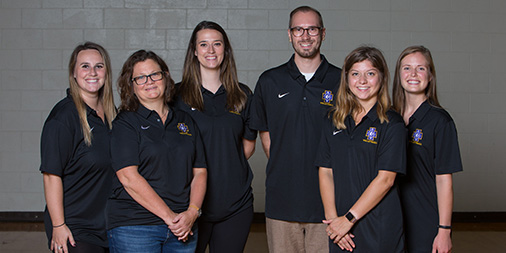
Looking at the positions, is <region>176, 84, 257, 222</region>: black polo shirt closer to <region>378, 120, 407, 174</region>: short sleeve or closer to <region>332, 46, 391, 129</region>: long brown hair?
<region>332, 46, 391, 129</region>: long brown hair

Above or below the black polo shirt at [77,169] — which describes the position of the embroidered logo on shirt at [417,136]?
above

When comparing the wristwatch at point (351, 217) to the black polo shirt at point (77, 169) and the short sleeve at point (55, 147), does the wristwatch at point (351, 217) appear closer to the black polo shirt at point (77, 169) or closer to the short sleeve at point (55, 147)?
the black polo shirt at point (77, 169)

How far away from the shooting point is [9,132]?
514cm

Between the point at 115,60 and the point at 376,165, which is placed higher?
the point at 115,60

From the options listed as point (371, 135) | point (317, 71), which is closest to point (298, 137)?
point (317, 71)

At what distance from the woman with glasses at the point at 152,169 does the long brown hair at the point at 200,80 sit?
0.24 metres

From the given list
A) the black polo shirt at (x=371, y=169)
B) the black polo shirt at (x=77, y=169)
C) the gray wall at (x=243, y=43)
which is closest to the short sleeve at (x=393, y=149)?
the black polo shirt at (x=371, y=169)

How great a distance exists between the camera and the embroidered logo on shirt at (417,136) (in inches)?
85.1

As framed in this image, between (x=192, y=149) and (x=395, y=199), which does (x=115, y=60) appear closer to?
(x=192, y=149)

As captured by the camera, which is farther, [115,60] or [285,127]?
[115,60]

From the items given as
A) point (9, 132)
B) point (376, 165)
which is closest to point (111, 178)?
point (376, 165)

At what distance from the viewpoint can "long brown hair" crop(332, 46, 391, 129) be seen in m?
2.07

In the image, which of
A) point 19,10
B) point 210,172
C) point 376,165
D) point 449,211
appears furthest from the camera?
point 19,10

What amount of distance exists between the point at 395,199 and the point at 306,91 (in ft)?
2.45
